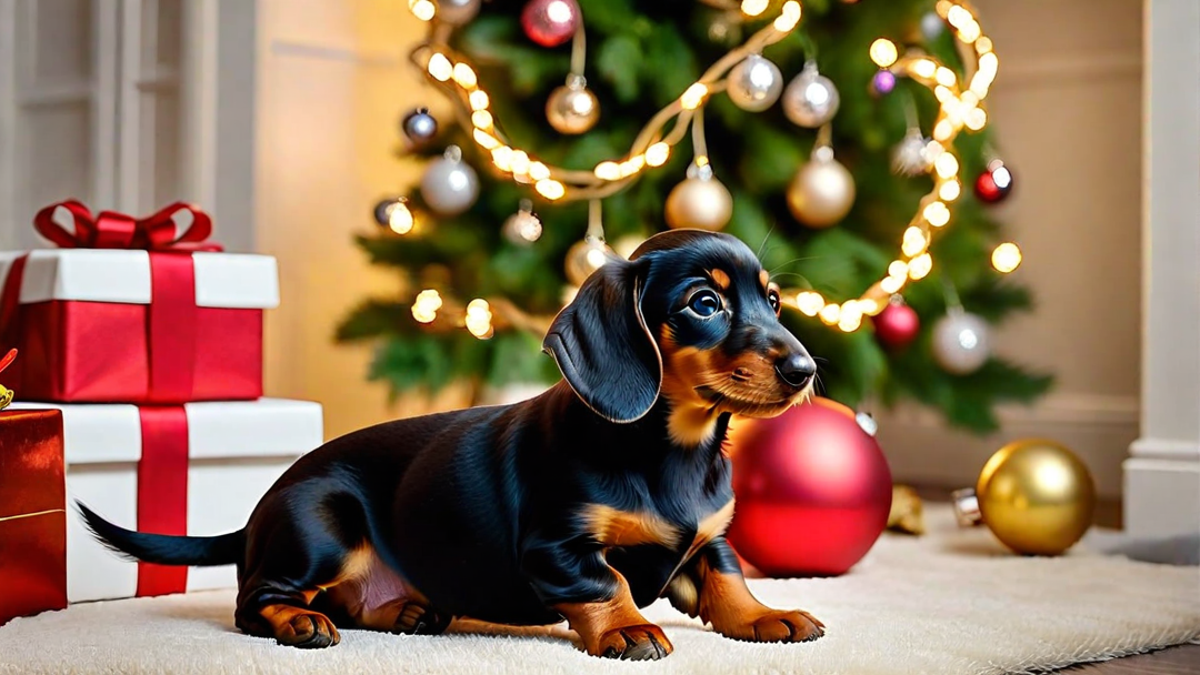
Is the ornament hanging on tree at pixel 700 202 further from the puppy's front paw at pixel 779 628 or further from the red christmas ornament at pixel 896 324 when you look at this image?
the puppy's front paw at pixel 779 628

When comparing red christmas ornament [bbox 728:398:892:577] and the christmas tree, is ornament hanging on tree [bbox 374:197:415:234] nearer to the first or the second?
the christmas tree

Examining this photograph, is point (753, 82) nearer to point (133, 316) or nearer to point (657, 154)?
point (657, 154)

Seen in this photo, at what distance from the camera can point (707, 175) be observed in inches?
98.2

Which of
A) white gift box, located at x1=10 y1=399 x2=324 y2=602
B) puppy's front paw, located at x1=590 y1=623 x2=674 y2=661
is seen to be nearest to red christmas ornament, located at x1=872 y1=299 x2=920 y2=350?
white gift box, located at x1=10 y1=399 x2=324 y2=602

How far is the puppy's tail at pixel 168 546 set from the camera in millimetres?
1480

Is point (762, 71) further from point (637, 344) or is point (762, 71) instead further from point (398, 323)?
point (637, 344)

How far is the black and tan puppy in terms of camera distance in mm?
1323

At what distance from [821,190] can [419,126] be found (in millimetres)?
828

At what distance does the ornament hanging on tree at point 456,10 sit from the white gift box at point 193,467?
36.9 inches

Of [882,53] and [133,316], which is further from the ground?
[882,53]

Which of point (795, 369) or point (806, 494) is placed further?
point (806, 494)

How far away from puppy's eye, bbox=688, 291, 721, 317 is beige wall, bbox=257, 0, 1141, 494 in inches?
86.9

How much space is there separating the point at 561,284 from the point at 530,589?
1348mm

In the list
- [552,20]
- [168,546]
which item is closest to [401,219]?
[552,20]
